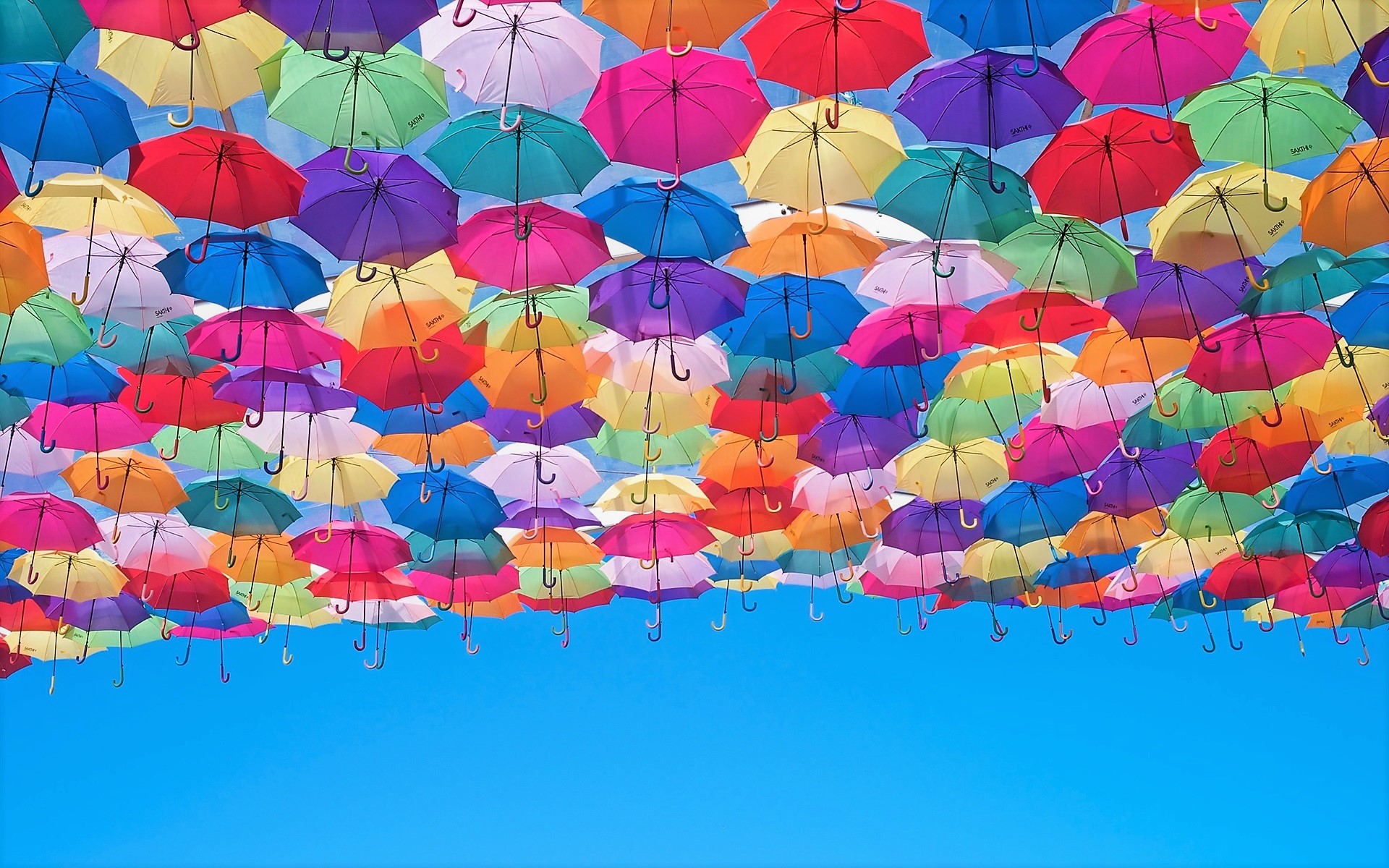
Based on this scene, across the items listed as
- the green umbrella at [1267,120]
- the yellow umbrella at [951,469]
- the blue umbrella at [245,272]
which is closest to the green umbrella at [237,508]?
the blue umbrella at [245,272]

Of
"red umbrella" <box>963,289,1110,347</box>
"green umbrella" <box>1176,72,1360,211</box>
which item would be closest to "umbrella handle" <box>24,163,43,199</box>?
"red umbrella" <box>963,289,1110,347</box>

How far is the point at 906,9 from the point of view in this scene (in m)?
4.06

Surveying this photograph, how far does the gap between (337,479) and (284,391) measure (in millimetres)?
1196

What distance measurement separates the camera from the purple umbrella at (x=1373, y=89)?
164 inches

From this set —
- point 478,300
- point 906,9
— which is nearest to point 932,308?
point 906,9

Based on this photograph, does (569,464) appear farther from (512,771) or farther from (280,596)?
(512,771)

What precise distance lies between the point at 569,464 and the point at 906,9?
157 inches

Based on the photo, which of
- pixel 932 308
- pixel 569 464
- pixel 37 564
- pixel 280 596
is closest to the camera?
pixel 932 308

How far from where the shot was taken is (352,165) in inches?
180

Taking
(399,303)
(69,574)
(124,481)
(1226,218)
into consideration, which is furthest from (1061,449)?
(69,574)

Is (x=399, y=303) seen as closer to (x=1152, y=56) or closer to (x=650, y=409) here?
(x=650, y=409)

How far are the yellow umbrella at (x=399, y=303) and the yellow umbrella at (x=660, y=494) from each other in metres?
2.40

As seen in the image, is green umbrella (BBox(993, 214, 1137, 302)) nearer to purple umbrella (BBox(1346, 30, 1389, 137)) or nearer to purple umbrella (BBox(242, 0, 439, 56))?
purple umbrella (BBox(1346, 30, 1389, 137))

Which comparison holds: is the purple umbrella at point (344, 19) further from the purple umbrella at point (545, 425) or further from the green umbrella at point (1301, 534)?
the green umbrella at point (1301, 534)
